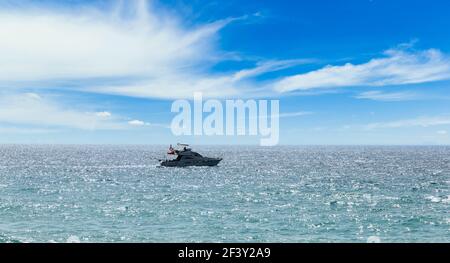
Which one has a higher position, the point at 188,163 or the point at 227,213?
the point at 188,163

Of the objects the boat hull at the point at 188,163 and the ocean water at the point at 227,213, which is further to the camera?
the boat hull at the point at 188,163

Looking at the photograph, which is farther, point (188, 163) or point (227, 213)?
point (188, 163)

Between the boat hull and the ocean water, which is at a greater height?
the boat hull

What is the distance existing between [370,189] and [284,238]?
42.7 m

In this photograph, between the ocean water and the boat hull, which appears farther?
the boat hull

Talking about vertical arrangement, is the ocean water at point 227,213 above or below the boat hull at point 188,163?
below

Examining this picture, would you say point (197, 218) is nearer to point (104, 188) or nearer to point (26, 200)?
point (26, 200)
